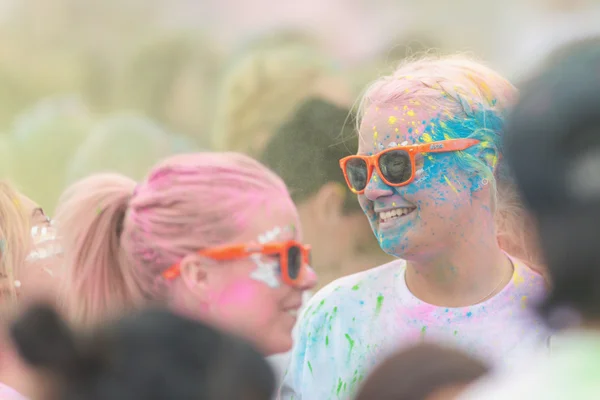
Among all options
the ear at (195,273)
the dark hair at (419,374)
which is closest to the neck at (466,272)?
the ear at (195,273)

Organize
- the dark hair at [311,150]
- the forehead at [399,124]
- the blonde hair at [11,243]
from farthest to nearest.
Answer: the dark hair at [311,150] → the blonde hair at [11,243] → the forehead at [399,124]

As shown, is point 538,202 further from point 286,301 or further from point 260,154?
point 260,154

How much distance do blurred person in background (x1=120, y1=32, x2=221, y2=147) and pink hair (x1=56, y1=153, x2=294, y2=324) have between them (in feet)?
16.5

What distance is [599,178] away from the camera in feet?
3.46

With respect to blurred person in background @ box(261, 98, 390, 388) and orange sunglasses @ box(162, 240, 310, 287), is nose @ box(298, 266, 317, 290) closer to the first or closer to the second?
orange sunglasses @ box(162, 240, 310, 287)

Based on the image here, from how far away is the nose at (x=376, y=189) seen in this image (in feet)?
7.75

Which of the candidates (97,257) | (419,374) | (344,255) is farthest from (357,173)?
(344,255)

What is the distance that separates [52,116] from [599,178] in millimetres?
6749

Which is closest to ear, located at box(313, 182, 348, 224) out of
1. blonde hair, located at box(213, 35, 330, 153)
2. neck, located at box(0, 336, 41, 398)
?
blonde hair, located at box(213, 35, 330, 153)

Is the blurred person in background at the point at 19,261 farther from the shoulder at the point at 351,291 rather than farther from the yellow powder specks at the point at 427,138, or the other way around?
the yellow powder specks at the point at 427,138

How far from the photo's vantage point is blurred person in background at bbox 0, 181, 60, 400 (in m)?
2.37

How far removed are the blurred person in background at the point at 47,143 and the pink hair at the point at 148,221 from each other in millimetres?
4211

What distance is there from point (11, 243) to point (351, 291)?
113 cm

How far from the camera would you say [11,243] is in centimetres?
251
